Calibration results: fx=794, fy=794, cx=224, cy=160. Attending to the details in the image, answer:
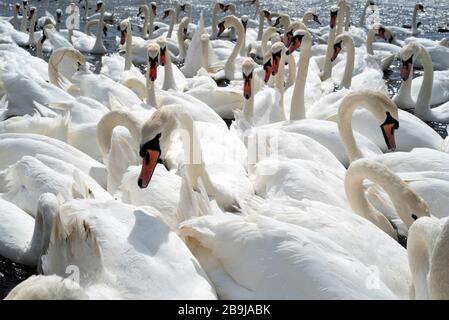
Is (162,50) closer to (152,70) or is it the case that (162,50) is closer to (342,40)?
(152,70)

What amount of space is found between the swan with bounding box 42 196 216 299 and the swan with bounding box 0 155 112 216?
1066 mm

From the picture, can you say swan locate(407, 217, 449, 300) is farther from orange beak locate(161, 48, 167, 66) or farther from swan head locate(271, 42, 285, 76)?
orange beak locate(161, 48, 167, 66)

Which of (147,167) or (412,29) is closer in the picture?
(147,167)

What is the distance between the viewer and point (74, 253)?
4.96 m

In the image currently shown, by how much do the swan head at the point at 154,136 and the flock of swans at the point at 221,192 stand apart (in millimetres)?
11

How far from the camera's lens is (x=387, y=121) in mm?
7945

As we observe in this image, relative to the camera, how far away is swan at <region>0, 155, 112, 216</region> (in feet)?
21.1

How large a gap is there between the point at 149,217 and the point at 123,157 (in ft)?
6.33

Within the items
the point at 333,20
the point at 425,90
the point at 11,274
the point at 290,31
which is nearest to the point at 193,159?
the point at 11,274

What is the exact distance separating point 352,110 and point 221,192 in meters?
2.05

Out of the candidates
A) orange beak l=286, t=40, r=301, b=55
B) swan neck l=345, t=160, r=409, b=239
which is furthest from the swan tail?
orange beak l=286, t=40, r=301, b=55

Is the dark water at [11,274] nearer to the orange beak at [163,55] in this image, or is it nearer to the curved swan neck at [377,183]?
the curved swan neck at [377,183]

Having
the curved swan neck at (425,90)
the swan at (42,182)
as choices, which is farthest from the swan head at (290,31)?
the swan at (42,182)
